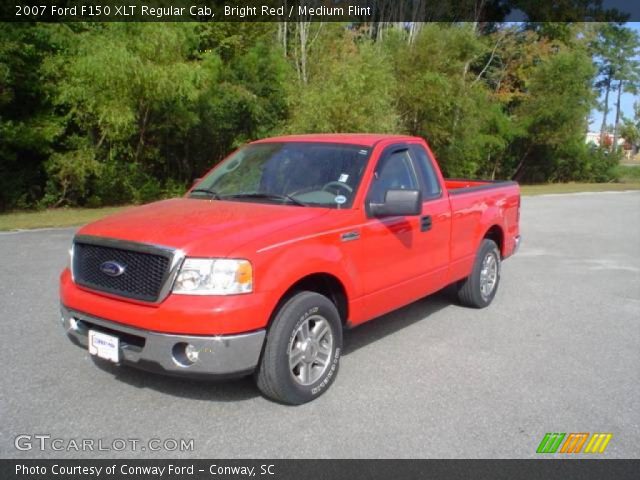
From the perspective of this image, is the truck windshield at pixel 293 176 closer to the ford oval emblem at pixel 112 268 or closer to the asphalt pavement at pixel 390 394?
the ford oval emblem at pixel 112 268

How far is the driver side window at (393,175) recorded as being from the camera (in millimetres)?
4609

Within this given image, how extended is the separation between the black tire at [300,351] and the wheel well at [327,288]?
0.14 m

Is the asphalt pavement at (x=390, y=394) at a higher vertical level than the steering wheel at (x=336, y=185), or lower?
lower

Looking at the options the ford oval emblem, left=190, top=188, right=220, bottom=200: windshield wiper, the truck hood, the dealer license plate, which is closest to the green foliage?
left=190, top=188, right=220, bottom=200: windshield wiper

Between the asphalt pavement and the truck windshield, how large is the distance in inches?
54.1

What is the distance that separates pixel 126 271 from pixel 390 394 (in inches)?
77.6

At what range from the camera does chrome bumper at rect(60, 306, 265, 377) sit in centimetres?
338

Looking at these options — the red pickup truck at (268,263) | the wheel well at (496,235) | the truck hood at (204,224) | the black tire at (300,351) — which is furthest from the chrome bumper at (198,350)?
the wheel well at (496,235)

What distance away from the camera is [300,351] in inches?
151

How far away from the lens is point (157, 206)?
4.49 metres

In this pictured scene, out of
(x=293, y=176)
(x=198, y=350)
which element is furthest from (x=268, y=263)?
(x=293, y=176)

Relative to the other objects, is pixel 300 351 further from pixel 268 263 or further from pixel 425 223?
pixel 425 223

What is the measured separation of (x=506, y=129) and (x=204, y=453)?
31.6 meters

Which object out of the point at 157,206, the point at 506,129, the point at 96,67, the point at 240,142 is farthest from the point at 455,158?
the point at 157,206
